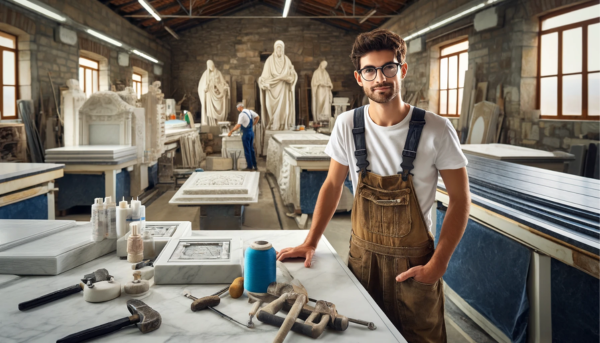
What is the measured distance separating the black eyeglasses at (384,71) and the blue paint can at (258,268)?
0.70 m

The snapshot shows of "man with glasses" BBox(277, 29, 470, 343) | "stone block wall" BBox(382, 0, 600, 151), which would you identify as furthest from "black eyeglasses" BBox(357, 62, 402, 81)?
"stone block wall" BBox(382, 0, 600, 151)

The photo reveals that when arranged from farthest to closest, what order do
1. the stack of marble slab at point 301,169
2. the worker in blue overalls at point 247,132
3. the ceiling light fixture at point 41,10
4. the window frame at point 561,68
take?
the worker in blue overalls at point 247,132 < the ceiling light fixture at point 41,10 < the window frame at point 561,68 < the stack of marble slab at point 301,169

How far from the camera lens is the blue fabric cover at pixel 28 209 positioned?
3340 millimetres

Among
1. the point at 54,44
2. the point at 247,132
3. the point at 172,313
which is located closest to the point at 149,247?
the point at 172,313

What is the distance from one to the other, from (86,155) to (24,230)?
12.3 ft

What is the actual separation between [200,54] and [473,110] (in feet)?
40.5

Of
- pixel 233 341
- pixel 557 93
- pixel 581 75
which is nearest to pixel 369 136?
pixel 233 341

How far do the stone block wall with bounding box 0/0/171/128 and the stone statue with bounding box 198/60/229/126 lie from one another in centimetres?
241

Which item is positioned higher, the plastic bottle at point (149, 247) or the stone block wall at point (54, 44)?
the stone block wall at point (54, 44)

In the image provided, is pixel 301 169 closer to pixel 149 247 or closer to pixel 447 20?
pixel 149 247

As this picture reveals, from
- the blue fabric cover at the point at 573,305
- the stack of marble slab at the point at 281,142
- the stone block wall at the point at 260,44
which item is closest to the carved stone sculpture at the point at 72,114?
the stack of marble slab at the point at 281,142

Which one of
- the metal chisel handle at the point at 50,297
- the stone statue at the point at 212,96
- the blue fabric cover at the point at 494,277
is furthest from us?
the stone statue at the point at 212,96

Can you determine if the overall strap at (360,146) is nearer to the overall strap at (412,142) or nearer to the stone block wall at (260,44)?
the overall strap at (412,142)

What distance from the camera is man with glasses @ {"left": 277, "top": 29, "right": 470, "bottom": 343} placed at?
4.89 feet
